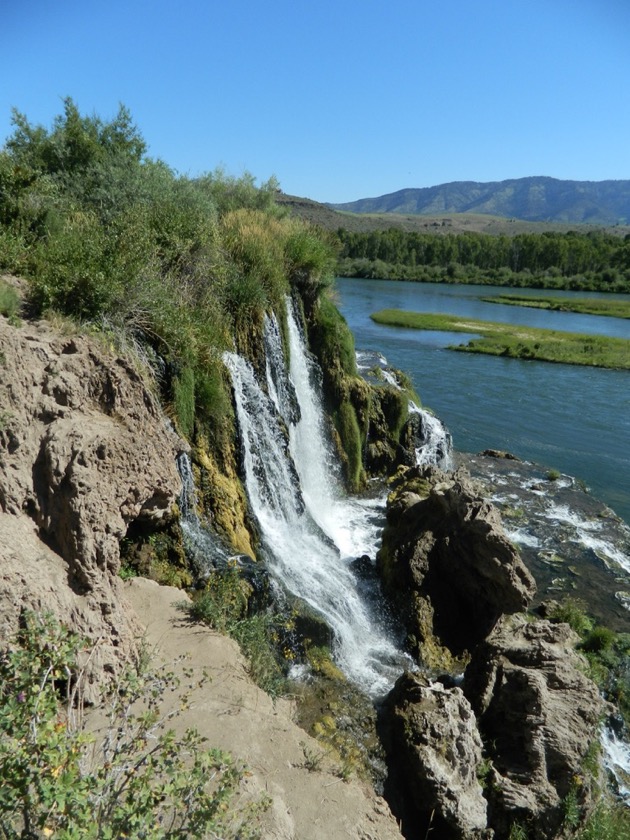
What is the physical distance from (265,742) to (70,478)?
3.01 metres

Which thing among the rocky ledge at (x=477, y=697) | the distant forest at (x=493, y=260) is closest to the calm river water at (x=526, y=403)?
the rocky ledge at (x=477, y=697)

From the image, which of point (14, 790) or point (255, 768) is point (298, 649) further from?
point (14, 790)

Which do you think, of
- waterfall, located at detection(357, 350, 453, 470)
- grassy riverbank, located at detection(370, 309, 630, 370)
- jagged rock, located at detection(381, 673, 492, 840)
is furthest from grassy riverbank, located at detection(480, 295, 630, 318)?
jagged rock, located at detection(381, 673, 492, 840)

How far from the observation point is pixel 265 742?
17.6 feet

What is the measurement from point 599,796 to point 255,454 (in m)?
6.95

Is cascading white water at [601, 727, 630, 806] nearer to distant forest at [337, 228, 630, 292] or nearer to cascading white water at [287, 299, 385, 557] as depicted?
cascading white water at [287, 299, 385, 557]

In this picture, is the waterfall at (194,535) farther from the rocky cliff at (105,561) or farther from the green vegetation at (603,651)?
the green vegetation at (603,651)

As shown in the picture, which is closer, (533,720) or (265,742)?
(265,742)

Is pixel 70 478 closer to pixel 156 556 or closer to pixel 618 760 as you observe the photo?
pixel 156 556

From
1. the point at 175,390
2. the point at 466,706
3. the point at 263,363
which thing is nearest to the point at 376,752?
the point at 466,706

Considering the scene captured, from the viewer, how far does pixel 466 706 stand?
732 cm

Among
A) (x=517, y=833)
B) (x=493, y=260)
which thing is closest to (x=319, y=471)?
(x=517, y=833)

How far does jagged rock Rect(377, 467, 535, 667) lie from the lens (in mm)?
9836

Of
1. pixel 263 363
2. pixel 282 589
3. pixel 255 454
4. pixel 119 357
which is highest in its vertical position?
pixel 119 357
